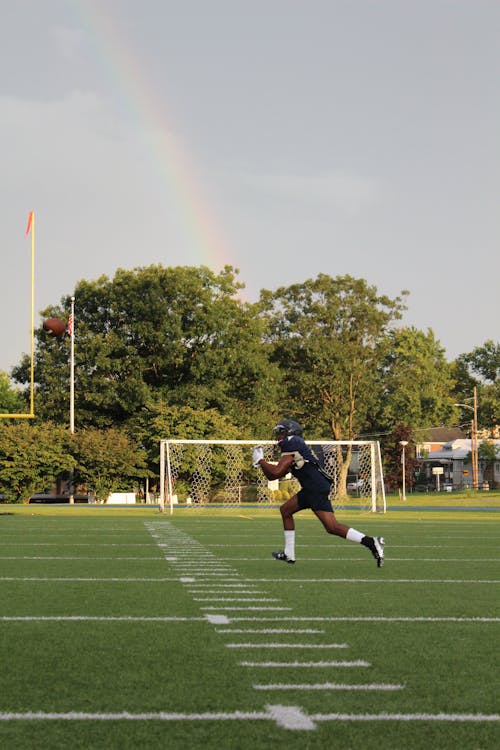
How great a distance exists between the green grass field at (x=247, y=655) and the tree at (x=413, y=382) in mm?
63920

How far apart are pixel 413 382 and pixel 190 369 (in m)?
24.0

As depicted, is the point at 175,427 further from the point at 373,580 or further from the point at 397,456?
the point at 373,580

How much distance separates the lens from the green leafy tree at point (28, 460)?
165 feet

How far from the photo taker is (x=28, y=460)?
166 ft

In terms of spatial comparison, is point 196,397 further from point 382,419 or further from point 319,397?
point 382,419

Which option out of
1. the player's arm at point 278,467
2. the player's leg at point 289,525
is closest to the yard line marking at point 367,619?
the player's arm at point 278,467

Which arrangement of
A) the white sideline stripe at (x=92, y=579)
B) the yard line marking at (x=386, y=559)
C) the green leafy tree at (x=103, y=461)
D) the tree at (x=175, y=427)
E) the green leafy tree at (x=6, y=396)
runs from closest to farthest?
the white sideline stripe at (x=92, y=579), the yard line marking at (x=386, y=559), the green leafy tree at (x=103, y=461), the tree at (x=175, y=427), the green leafy tree at (x=6, y=396)

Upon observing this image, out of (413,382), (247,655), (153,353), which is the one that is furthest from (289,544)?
(413,382)

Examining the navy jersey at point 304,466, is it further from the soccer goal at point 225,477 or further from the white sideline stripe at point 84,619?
the soccer goal at point 225,477

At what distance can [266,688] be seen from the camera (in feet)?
17.9

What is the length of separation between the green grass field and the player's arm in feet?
3.69

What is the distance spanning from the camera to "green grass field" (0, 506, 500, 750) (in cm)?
458

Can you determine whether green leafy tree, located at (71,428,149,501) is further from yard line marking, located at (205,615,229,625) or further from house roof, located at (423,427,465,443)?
house roof, located at (423,427,465,443)

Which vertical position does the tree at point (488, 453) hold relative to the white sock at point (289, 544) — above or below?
above
